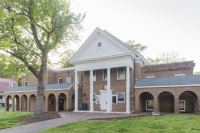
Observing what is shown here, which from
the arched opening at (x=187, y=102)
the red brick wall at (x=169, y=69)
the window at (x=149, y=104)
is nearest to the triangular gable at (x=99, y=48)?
the red brick wall at (x=169, y=69)

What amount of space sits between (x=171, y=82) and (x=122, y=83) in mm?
6289

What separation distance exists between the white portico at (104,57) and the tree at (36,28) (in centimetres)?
528

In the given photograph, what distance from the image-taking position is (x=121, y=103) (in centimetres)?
2248

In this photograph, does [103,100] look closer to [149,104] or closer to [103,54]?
[149,104]

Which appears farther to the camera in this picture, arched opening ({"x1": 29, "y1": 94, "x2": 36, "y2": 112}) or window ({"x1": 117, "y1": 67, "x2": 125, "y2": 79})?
arched opening ({"x1": 29, "y1": 94, "x2": 36, "y2": 112})

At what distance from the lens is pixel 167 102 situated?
20562mm

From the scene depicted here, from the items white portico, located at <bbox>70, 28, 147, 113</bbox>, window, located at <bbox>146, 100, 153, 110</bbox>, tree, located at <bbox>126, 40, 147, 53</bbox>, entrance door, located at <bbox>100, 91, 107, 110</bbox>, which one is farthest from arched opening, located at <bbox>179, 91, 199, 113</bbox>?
tree, located at <bbox>126, 40, 147, 53</bbox>

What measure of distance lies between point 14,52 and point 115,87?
12.5 meters

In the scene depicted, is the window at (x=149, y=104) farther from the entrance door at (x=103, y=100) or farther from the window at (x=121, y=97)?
the entrance door at (x=103, y=100)

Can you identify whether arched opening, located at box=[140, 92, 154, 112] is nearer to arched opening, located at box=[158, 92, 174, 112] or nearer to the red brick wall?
arched opening, located at box=[158, 92, 174, 112]

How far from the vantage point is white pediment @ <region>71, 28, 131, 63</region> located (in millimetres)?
21438

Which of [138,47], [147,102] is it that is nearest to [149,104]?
[147,102]

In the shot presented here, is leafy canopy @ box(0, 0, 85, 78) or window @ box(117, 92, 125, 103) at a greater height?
leafy canopy @ box(0, 0, 85, 78)

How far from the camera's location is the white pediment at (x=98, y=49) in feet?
70.3
